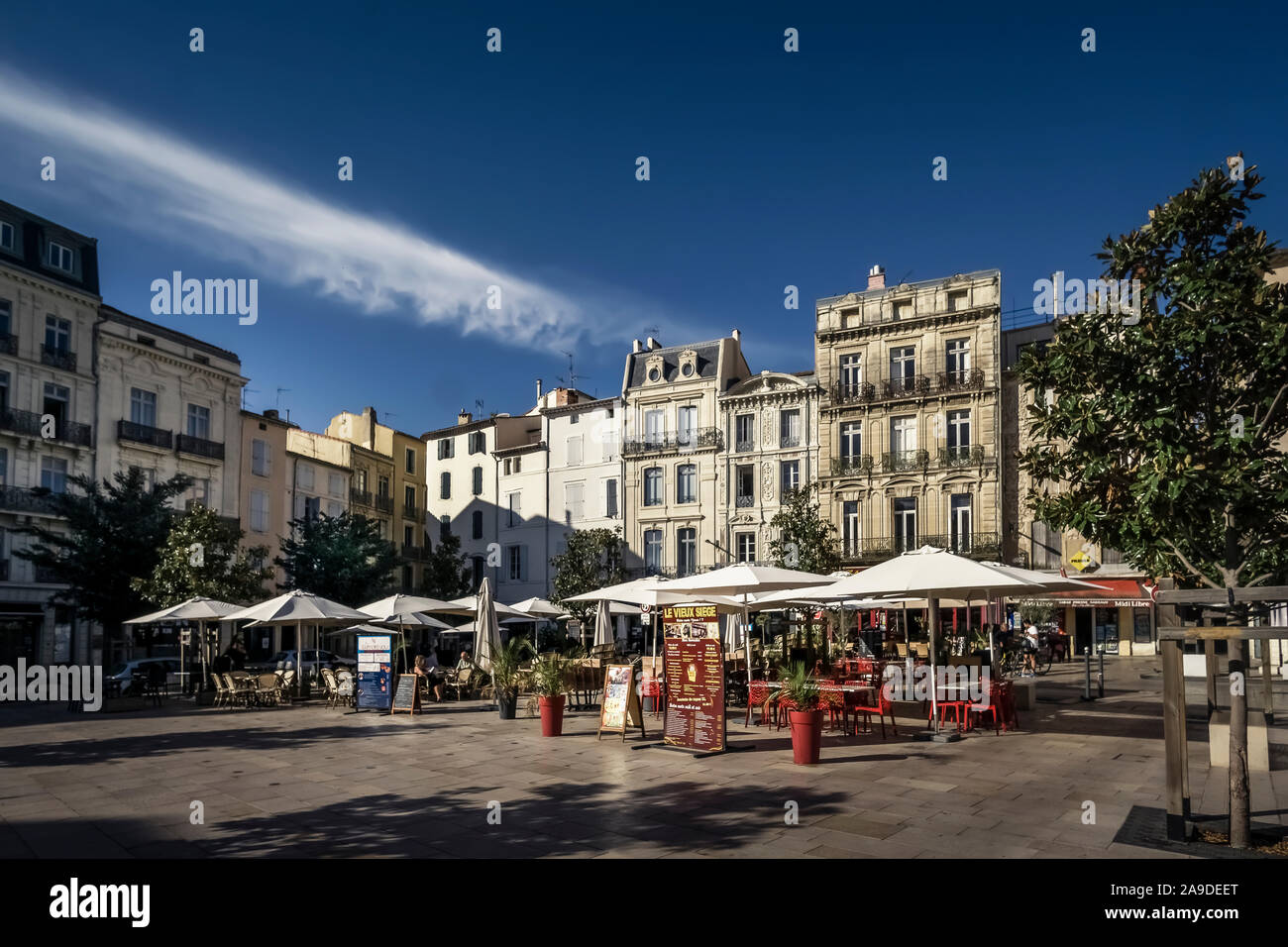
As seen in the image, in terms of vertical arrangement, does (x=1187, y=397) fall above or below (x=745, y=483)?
below

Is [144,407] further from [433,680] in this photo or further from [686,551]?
[686,551]

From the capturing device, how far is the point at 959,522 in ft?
114

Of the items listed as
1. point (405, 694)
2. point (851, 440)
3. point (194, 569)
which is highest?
point (851, 440)

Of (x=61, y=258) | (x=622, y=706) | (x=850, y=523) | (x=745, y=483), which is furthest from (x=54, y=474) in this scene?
(x=850, y=523)

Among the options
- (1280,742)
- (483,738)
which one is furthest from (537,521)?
(1280,742)

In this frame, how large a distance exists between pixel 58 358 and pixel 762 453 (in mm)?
26705

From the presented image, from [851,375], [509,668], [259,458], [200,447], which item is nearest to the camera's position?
[509,668]

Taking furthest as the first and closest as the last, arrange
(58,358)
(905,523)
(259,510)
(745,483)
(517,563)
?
(517,563), (259,510), (745,483), (905,523), (58,358)

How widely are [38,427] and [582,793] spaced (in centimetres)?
3018

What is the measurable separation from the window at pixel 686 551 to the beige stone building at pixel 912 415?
6374mm

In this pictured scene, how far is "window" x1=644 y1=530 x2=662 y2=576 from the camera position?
136 ft

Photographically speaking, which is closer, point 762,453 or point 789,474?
point 789,474

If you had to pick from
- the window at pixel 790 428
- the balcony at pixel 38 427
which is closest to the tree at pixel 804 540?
the window at pixel 790 428
